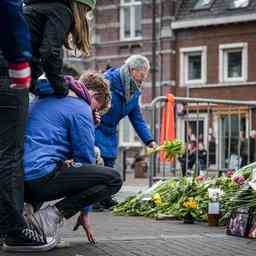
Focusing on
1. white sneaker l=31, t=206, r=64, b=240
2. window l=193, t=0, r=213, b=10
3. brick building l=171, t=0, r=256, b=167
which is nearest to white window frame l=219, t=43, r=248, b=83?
brick building l=171, t=0, r=256, b=167

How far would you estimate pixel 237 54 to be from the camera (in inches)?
1532

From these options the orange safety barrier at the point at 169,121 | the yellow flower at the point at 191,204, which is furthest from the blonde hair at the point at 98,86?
the orange safety barrier at the point at 169,121

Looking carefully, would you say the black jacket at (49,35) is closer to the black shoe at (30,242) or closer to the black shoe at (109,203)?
the black shoe at (30,242)

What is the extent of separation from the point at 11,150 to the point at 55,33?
100 centimetres

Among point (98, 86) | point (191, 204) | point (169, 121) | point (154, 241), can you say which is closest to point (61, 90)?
point (98, 86)

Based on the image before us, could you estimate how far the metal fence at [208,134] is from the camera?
434 inches

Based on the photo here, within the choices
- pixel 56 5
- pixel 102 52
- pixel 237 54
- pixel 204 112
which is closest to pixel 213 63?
pixel 237 54

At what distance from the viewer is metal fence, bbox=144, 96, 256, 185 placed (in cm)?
1103

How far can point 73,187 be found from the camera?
17.6 ft

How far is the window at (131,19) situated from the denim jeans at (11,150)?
122ft

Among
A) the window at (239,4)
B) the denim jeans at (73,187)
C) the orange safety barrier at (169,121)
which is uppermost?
the window at (239,4)

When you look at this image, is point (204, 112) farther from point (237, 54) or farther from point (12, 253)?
point (237, 54)

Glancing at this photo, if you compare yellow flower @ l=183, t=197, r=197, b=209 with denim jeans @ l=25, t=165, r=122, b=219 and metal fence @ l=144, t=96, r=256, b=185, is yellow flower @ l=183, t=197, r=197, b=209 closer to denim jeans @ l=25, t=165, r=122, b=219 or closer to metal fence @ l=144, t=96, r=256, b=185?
denim jeans @ l=25, t=165, r=122, b=219

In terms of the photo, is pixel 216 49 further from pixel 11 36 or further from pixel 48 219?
pixel 11 36
